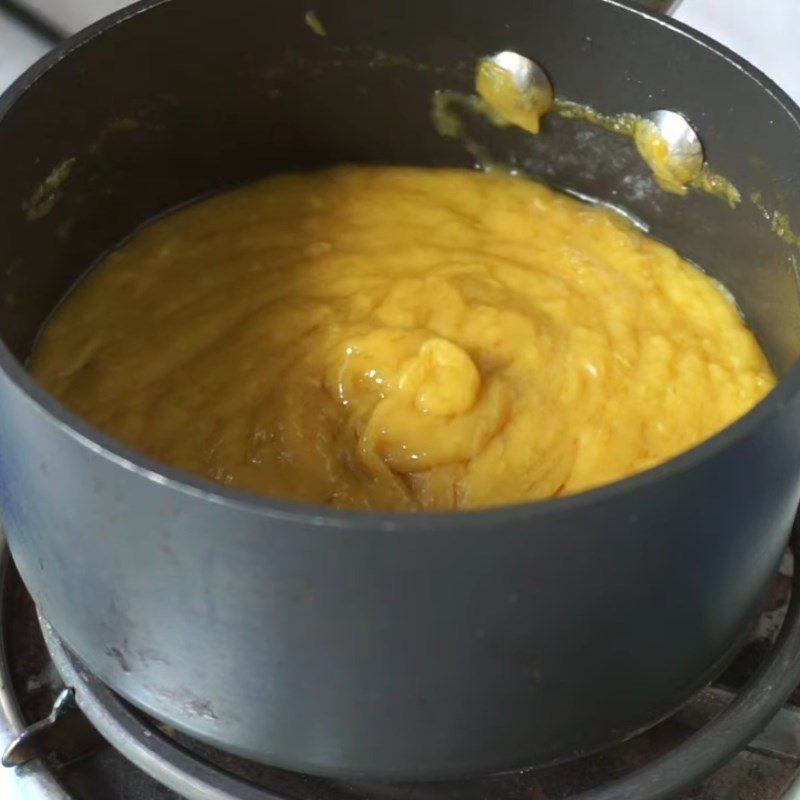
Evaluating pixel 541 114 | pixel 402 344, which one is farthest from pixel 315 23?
pixel 402 344

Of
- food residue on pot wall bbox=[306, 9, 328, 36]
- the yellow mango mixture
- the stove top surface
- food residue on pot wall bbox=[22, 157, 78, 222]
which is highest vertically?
food residue on pot wall bbox=[306, 9, 328, 36]

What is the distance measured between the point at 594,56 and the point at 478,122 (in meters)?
0.19

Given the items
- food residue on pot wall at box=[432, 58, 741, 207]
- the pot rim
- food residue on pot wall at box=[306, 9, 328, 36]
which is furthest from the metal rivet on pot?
the pot rim

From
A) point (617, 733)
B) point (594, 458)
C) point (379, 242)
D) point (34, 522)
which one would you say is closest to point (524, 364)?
point (594, 458)

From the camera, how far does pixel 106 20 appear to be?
3.73ft

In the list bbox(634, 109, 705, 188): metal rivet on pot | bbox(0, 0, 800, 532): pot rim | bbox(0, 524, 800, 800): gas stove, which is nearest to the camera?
bbox(0, 0, 800, 532): pot rim

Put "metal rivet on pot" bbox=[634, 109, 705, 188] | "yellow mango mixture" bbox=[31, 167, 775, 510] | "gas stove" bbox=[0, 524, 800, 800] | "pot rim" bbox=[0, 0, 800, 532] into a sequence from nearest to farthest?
"pot rim" bbox=[0, 0, 800, 532] → "gas stove" bbox=[0, 524, 800, 800] → "yellow mango mixture" bbox=[31, 167, 775, 510] → "metal rivet on pot" bbox=[634, 109, 705, 188]

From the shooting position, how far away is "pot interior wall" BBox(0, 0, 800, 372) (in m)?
1.18

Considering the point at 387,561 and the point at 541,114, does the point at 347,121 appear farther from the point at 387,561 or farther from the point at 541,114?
the point at 387,561

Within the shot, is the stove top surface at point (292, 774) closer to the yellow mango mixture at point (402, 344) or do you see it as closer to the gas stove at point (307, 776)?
the gas stove at point (307, 776)

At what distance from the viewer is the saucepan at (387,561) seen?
707 mm

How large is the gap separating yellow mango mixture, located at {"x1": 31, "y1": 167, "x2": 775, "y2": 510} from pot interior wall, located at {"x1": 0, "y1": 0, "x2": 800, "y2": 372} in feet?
0.11

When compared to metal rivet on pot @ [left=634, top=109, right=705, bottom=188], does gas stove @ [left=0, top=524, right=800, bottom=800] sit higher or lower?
lower

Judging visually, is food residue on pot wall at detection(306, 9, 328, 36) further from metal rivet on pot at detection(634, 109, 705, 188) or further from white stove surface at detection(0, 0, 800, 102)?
white stove surface at detection(0, 0, 800, 102)
